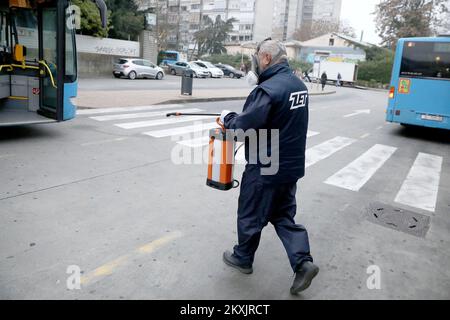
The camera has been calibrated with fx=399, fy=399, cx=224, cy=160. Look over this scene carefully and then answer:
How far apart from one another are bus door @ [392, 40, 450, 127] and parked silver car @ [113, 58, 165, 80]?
21.4 metres

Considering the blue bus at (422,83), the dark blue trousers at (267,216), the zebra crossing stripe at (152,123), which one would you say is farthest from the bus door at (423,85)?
the dark blue trousers at (267,216)

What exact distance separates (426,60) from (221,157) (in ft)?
32.8

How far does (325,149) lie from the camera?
9109 millimetres

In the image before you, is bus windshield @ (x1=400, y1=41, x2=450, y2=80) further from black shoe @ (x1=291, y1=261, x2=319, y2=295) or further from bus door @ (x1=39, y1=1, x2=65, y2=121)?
black shoe @ (x1=291, y1=261, x2=319, y2=295)

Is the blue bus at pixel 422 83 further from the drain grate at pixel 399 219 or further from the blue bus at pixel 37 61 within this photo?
the blue bus at pixel 37 61

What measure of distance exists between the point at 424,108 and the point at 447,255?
8.15 m

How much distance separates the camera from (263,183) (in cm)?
318

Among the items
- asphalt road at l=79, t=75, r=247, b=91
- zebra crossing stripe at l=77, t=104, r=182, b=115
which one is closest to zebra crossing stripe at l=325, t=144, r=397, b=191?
zebra crossing stripe at l=77, t=104, r=182, b=115

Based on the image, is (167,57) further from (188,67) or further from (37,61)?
(37,61)

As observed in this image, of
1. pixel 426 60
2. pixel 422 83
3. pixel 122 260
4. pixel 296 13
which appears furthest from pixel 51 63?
pixel 296 13

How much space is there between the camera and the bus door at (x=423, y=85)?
35.9ft

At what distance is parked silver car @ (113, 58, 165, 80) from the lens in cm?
2888
